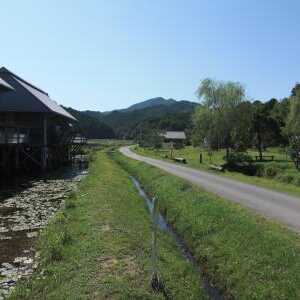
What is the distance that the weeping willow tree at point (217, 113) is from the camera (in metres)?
45.6

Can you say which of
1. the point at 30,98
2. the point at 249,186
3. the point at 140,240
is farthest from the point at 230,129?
the point at 140,240

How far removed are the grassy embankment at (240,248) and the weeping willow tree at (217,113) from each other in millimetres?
28621

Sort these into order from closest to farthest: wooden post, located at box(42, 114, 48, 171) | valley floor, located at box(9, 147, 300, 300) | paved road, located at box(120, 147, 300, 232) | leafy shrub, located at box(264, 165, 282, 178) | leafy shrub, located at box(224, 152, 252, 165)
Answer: valley floor, located at box(9, 147, 300, 300) → paved road, located at box(120, 147, 300, 232) → leafy shrub, located at box(264, 165, 282, 178) → leafy shrub, located at box(224, 152, 252, 165) → wooden post, located at box(42, 114, 48, 171)

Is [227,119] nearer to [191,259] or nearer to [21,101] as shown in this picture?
[21,101]

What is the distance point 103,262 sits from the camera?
10.0 m

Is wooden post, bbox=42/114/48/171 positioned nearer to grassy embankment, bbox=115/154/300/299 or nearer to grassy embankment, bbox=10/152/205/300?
grassy embankment, bbox=115/154/300/299

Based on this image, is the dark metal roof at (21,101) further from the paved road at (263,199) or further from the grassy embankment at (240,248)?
the grassy embankment at (240,248)

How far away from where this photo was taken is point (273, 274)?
8922mm

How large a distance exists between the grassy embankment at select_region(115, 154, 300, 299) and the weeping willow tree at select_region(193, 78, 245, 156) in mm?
28621

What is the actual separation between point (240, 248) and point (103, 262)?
3336 millimetres

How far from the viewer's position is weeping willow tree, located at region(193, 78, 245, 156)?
45.6 metres

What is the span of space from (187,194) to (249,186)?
4.74m

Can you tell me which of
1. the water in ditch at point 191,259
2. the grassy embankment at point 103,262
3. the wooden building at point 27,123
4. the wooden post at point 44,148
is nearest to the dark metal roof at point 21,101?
the wooden building at point 27,123

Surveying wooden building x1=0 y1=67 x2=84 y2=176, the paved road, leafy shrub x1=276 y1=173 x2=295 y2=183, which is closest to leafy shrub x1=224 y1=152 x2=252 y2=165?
leafy shrub x1=276 y1=173 x2=295 y2=183
